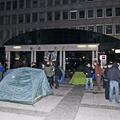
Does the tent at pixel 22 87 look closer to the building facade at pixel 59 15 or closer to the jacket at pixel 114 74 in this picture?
the jacket at pixel 114 74

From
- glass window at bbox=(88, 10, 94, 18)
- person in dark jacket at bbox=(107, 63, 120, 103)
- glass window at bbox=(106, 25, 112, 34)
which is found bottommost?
person in dark jacket at bbox=(107, 63, 120, 103)

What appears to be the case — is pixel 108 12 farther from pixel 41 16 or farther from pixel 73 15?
pixel 41 16

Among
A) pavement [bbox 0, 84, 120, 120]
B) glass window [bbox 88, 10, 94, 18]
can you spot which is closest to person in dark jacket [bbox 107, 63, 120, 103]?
pavement [bbox 0, 84, 120, 120]

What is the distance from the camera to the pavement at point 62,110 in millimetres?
10016

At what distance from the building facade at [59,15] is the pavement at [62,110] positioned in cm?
3981

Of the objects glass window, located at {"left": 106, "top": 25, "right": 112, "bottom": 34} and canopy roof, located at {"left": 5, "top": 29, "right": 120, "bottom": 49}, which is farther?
glass window, located at {"left": 106, "top": 25, "right": 112, "bottom": 34}

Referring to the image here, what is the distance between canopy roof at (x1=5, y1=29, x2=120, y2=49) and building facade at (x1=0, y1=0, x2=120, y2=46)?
19.4 meters

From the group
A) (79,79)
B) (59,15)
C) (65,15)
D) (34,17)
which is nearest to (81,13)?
(65,15)

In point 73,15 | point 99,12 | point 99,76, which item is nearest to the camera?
point 99,76

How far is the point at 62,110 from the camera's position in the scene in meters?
11.1

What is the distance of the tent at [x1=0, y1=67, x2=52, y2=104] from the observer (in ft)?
41.2

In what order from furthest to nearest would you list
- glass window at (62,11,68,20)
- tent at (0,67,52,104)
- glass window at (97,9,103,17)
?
glass window at (62,11,68,20) → glass window at (97,9,103,17) → tent at (0,67,52,104)

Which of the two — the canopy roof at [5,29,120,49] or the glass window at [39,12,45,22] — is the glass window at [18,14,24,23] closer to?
the glass window at [39,12,45,22]

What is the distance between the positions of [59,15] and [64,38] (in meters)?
25.6
